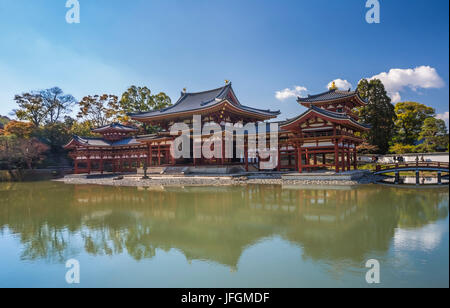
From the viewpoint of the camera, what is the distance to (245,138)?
74.0ft

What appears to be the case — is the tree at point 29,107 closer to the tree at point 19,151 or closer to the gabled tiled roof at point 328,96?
the tree at point 19,151

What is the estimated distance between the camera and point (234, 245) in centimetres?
612

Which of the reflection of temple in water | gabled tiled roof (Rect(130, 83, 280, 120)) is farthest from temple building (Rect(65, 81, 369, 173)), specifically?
the reflection of temple in water

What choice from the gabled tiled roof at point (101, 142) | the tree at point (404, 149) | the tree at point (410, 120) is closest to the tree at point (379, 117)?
the tree at point (410, 120)

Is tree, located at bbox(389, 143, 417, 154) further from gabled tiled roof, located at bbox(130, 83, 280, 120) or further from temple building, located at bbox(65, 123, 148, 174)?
temple building, located at bbox(65, 123, 148, 174)

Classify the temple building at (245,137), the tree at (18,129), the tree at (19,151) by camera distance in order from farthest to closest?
the tree at (18,129) → the tree at (19,151) → the temple building at (245,137)

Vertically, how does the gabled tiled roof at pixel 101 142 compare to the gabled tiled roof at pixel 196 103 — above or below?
below

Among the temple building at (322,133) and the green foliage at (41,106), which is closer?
the temple building at (322,133)

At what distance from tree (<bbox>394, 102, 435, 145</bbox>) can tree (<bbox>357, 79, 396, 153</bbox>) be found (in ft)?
2.69

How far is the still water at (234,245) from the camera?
14.7ft

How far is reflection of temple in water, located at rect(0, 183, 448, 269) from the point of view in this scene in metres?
5.93

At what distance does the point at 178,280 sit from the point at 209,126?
20.1 m

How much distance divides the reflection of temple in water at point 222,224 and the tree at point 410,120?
2250 cm
